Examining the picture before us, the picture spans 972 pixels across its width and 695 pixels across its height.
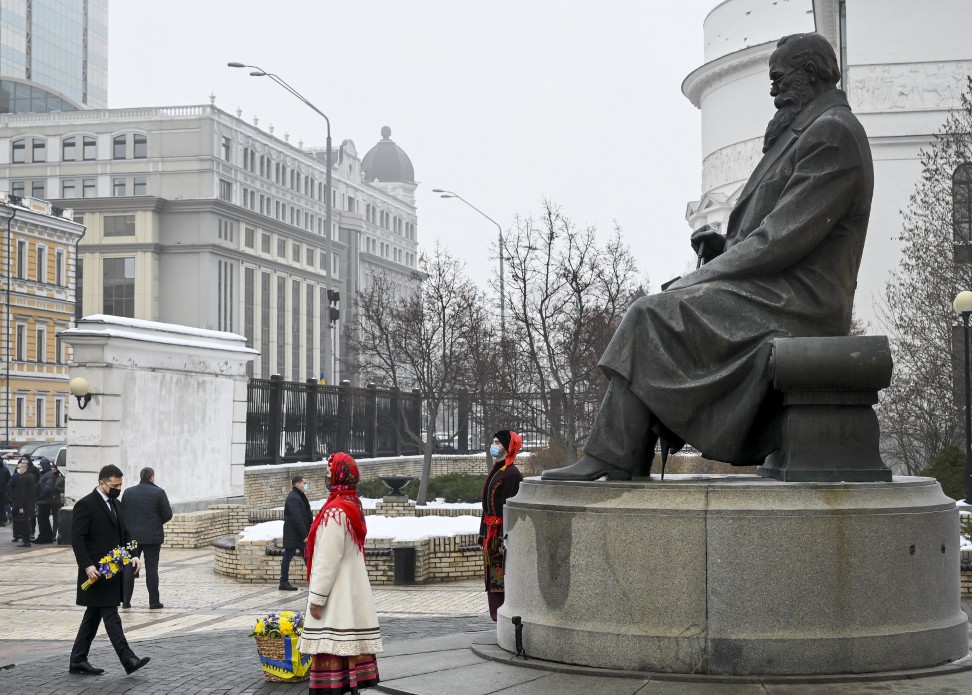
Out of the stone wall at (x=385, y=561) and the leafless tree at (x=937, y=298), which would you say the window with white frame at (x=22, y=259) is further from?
the stone wall at (x=385, y=561)

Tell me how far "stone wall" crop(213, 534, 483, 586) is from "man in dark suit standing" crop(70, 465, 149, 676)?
6934 mm

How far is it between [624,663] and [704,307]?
7.38 ft

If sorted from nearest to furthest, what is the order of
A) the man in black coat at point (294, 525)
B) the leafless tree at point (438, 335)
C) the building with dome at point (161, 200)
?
the man in black coat at point (294, 525) < the leafless tree at point (438, 335) < the building with dome at point (161, 200)

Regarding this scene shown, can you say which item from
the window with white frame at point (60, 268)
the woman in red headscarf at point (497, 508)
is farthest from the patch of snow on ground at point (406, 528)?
the window with white frame at point (60, 268)

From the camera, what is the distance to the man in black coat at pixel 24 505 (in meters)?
24.8

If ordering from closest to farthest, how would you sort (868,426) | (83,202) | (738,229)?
(868,426) → (738,229) → (83,202)

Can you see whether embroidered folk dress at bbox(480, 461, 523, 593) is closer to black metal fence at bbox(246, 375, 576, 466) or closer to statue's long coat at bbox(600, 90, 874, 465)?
statue's long coat at bbox(600, 90, 874, 465)

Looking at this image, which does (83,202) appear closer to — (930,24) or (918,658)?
(930,24)

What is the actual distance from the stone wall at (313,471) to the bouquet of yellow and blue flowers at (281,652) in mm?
18846

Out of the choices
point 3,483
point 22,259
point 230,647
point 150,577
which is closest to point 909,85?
point 3,483

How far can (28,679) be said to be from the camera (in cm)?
1002

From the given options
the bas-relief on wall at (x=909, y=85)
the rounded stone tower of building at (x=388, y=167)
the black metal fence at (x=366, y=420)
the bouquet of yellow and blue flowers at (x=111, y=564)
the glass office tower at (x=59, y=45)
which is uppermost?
the glass office tower at (x=59, y=45)

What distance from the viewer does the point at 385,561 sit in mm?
17906

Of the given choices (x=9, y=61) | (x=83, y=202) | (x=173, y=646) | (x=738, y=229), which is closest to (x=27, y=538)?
(x=173, y=646)
